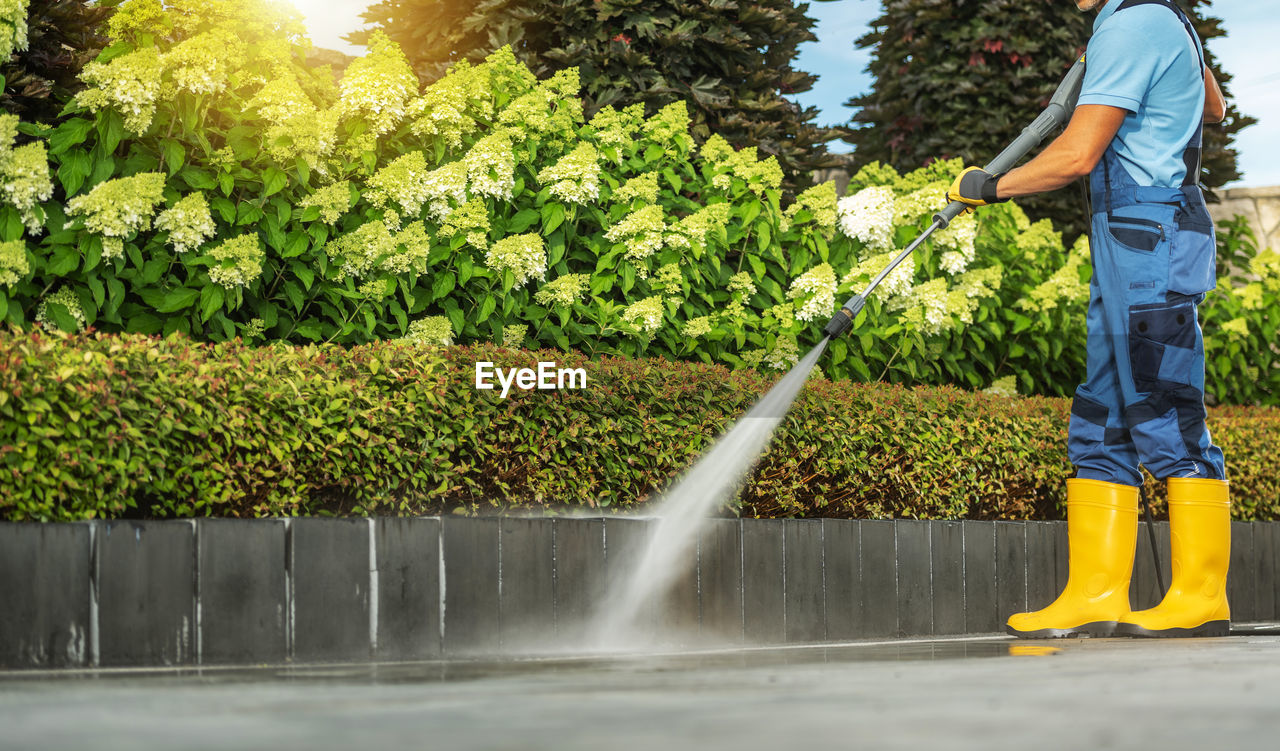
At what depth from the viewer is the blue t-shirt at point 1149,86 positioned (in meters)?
4.42

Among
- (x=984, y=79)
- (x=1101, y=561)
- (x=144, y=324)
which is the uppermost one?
(x=984, y=79)

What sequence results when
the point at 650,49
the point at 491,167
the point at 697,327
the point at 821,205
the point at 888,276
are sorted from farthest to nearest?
the point at 650,49 < the point at 821,205 < the point at 888,276 < the point at 697,327 < the point at 491,167

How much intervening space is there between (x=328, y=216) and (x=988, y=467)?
323cm

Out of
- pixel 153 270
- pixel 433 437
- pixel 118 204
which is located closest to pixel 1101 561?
pixel 433 437

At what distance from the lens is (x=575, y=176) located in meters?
5.88

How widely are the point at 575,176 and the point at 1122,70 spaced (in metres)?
2.51

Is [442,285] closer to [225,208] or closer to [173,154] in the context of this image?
[225,208]

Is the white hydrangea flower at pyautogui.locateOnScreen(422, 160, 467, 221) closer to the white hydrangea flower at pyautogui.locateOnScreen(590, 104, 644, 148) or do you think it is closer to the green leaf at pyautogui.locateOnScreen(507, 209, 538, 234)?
the green leaf at pyautogui.locateOnScreen(507, 209, 538, 234)

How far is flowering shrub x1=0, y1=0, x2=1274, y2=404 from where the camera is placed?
4828mm

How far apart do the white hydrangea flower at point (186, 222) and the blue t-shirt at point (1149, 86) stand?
11.1 feet

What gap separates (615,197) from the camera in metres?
6.10

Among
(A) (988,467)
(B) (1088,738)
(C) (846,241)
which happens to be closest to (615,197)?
(C) (846,241)

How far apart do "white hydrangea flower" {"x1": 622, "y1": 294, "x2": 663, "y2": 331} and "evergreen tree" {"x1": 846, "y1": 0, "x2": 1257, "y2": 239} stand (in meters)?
5.20

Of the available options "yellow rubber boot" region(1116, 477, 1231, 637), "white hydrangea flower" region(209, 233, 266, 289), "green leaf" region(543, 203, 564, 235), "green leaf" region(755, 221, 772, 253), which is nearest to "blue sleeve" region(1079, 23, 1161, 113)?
"yellow rubber boot" region(1116, 477, 1231, 637)
